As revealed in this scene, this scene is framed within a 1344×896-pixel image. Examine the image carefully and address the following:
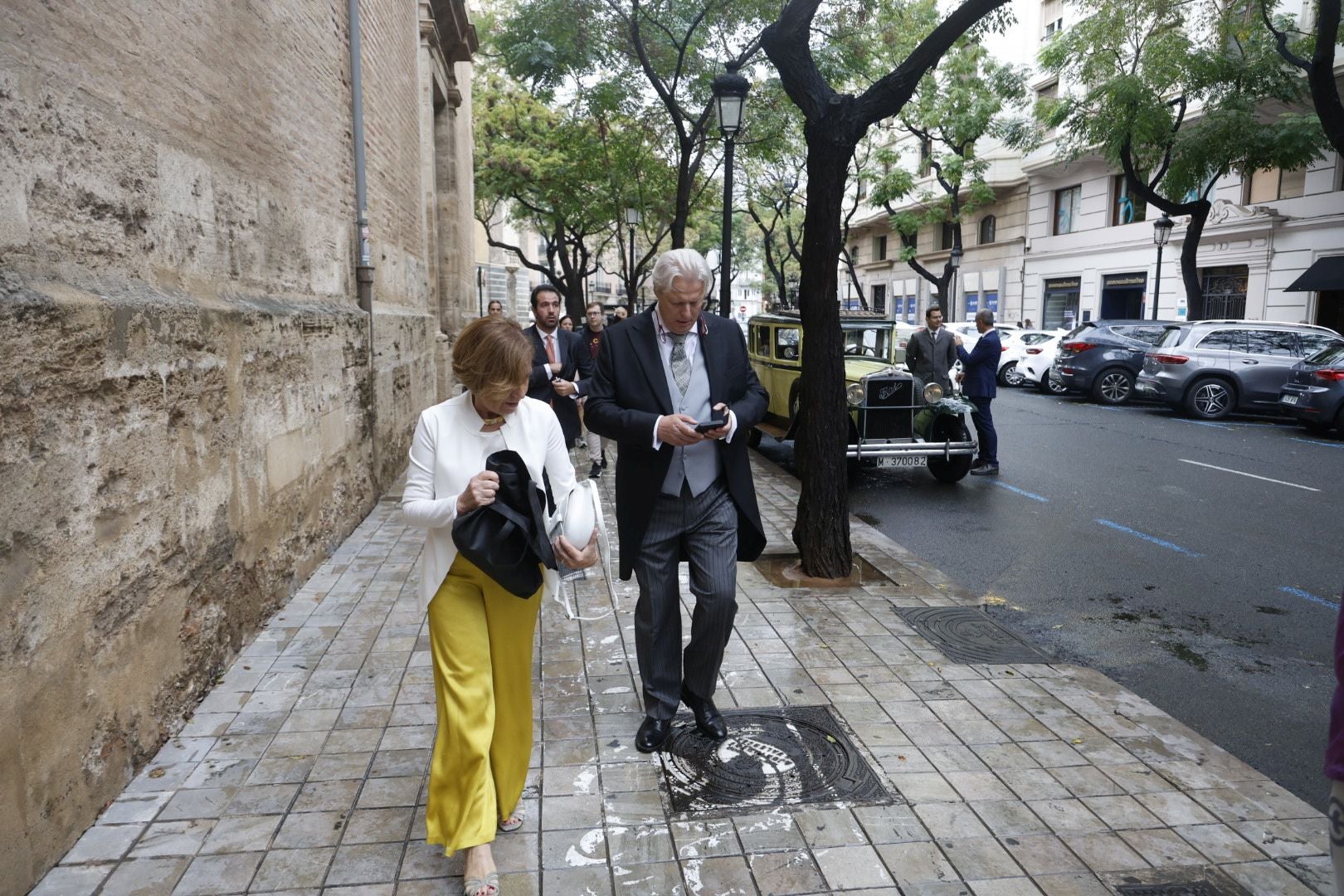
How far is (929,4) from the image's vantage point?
24.5 metres

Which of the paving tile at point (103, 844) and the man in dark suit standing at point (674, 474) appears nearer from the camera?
the paving tile at point (103, 844)

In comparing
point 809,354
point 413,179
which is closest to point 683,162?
point 413,179

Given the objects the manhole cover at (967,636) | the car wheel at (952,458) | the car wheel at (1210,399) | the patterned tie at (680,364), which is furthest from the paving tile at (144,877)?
the car wheel at (1210,399)

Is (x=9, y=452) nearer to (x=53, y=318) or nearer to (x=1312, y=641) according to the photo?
(x=53, y=318)

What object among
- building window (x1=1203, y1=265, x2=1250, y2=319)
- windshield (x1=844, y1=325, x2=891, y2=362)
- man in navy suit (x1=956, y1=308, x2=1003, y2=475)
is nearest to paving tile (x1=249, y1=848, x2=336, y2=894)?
man in navy suit (x1=956, y1=308, x2=1003, y2=475)

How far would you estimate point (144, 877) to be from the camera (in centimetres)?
301

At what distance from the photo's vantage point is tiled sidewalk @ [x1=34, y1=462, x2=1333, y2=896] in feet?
10.0

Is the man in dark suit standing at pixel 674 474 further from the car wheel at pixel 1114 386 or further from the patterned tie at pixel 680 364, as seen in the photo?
the car wheel at pixel 1114 386

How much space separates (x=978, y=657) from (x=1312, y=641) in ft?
7.48

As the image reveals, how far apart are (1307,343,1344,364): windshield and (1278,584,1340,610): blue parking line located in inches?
377

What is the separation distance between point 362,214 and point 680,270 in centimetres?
599

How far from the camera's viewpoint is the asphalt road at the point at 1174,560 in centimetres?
486

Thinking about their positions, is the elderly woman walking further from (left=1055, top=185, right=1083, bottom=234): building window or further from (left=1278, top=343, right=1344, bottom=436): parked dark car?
(left=1055, top=185, right=1083, bottom=234): building window

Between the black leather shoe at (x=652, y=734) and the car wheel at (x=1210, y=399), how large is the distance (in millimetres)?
15695
